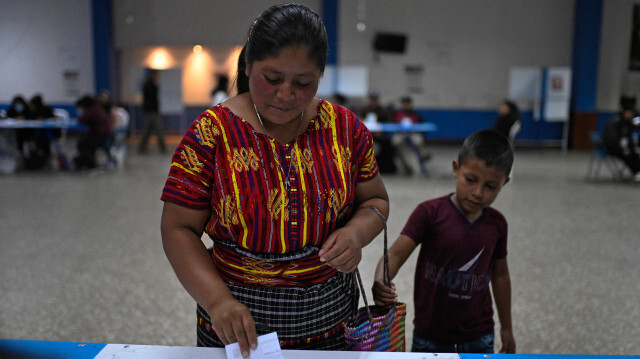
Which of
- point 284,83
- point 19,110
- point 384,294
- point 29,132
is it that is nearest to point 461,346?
point 384,294

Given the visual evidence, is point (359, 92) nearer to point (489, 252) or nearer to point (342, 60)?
point (342, 60)

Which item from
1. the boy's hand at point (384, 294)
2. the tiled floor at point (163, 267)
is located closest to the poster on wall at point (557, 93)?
the tiled floor at point (163, 267)

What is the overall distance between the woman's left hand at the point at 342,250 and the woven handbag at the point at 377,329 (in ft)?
0.35

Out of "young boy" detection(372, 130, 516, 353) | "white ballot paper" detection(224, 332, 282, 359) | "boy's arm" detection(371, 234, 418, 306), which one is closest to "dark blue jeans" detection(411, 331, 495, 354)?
"young boy" detection(372, 130, 516, 353)

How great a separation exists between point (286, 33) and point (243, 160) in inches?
9.6

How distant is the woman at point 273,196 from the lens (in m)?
0.97

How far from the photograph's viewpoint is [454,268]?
1.62 m

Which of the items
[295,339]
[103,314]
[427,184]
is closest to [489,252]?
[295,339]

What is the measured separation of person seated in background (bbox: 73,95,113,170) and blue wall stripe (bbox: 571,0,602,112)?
9.62 m

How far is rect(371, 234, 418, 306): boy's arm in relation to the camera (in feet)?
4.06

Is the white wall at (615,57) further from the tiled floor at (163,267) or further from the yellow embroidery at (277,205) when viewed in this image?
the yellow embroidery at (277,205)

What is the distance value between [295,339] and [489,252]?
76 cm

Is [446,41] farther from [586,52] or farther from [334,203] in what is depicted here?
[334,203]

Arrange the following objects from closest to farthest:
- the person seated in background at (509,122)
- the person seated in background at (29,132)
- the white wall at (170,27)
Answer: the person seated in background at (509,122)
the person seated in background at (29,132)
the white wall at (170,27)
